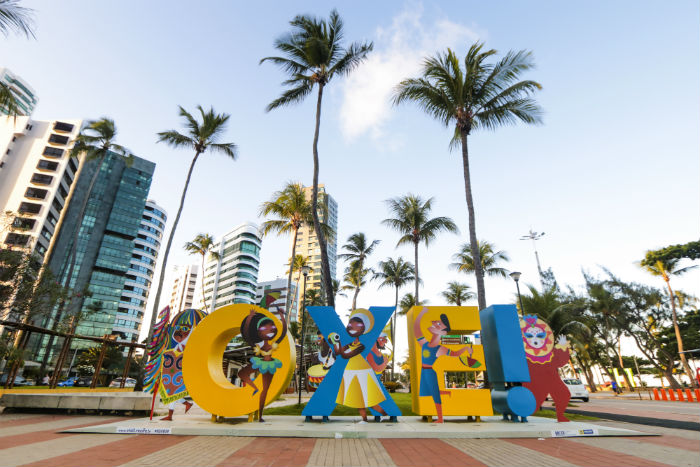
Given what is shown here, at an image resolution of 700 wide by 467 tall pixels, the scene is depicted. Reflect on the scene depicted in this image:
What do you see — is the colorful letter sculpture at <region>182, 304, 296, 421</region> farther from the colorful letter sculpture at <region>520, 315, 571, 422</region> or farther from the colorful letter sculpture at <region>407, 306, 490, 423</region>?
the colorful letter sculpture at <region>520, 315, 571, 422</region>

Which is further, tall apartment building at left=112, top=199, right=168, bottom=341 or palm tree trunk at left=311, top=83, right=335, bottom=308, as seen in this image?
tall apartment building at left=112, top=199, right=168, bottom=341

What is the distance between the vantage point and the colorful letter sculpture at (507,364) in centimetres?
972

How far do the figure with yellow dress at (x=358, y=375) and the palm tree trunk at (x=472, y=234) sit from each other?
212 inches

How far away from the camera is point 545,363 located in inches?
401

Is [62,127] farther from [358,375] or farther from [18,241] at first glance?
[358,375]

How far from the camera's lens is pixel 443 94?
49.3 ft

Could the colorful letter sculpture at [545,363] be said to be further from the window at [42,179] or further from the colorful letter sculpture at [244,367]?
the window at [42,179]

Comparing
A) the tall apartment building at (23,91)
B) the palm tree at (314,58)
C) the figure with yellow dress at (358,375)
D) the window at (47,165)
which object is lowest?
the figure with yellow dress at (358,375)

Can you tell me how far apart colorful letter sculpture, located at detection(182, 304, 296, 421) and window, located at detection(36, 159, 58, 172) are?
66.0m

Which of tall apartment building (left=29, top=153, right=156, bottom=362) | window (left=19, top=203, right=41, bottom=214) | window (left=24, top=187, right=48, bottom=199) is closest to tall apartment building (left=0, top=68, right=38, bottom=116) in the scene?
tall apartment building (left=29, top=153, right=156, bottom=362)

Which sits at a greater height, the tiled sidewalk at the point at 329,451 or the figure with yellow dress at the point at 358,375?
the figure with yellow dress at the point at 358,375

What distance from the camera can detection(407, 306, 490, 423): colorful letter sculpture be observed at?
380 inches

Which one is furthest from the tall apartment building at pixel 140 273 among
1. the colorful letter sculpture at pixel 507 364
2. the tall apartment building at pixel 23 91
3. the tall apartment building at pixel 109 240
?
the colorful letter sculpture at pixel 507 364

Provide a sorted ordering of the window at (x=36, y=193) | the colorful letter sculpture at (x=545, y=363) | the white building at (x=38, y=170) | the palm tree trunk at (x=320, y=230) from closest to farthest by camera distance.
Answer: the colorful letter sculpture at (x=545, y=363), the palm tree trunk at (x=320, y=230), the white building at (x=38, y=170), the window at (x=36, y=193)
